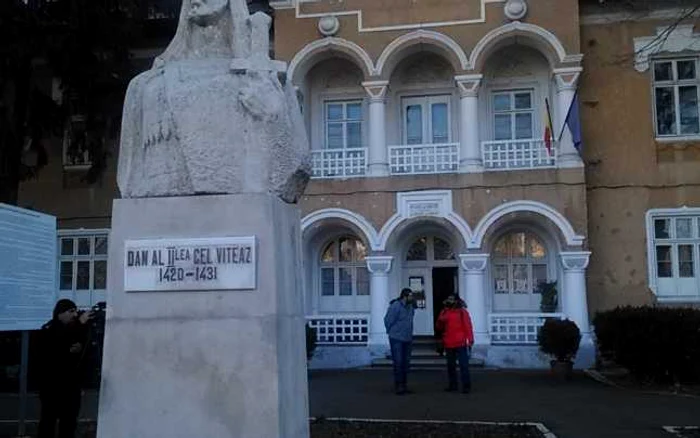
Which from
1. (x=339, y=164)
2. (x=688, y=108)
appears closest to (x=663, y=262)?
(x=688, y=108)

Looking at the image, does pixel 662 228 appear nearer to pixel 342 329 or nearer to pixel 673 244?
pixel 673 244

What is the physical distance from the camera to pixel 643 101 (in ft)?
71.8

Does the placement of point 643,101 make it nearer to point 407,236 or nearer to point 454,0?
point 454,0

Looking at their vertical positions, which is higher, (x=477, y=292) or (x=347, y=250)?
(x=347, y=250)

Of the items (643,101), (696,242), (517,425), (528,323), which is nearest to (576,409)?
(517,425)

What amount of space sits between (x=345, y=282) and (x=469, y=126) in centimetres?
575

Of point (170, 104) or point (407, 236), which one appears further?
point (407, 236)

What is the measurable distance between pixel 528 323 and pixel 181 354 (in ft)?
55.2

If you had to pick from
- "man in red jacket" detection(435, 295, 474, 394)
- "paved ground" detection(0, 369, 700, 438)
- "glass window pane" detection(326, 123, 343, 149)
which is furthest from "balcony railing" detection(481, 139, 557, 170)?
"man in red jacket" detection(435, 295, 474, 394)

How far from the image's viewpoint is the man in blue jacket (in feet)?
50.3

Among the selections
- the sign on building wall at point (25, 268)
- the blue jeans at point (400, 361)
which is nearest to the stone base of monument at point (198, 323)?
the sign on building wall at point (25, 268)

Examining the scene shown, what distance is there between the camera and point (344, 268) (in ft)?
78.5

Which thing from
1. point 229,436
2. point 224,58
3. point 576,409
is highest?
point 224,58

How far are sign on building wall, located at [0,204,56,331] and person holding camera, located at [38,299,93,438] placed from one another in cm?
99
